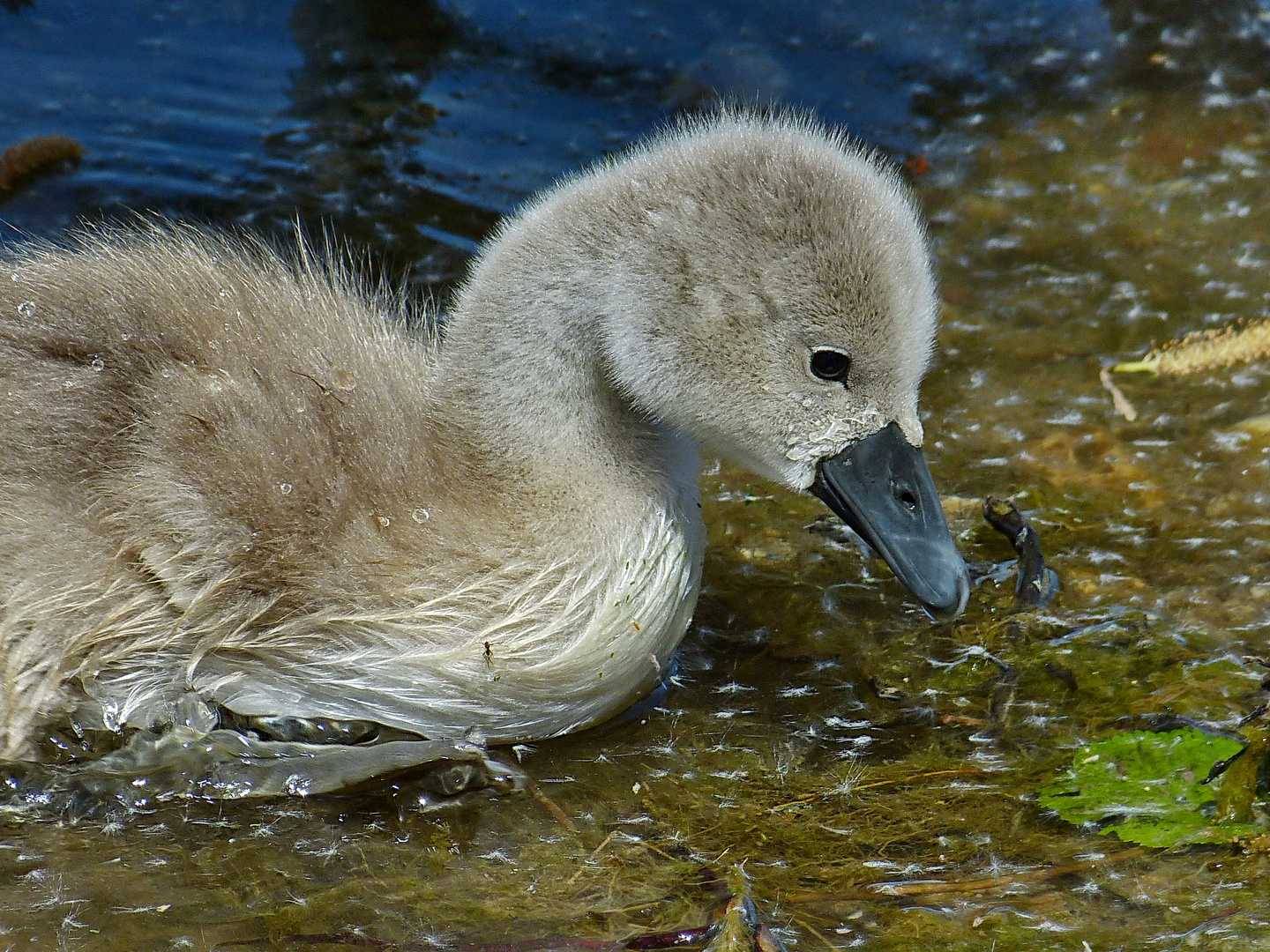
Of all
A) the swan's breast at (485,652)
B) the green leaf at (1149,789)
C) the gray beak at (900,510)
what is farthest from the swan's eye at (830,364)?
the green leaf at (1149,789)

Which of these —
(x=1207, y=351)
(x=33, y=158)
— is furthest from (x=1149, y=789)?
(x=33, y=158)

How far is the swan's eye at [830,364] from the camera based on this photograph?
3119 mm

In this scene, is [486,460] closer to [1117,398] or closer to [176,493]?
[176,493]

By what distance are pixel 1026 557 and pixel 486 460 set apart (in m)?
1.51

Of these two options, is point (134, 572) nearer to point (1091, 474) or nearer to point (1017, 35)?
point (1091, 474)

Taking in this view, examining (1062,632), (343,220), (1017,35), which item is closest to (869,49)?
(1017,35)

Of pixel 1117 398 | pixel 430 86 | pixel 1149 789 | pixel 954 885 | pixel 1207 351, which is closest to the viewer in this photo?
pixel 954 885

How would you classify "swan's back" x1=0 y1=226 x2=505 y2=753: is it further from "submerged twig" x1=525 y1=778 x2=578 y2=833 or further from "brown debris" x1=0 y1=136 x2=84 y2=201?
"brown debris" x1=0 y1=136 x2=84 y2=201

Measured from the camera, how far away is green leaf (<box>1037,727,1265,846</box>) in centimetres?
285

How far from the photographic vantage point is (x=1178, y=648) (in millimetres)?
3551

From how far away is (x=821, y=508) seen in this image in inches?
171

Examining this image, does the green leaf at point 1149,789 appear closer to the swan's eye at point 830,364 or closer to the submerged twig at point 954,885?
the submerged twig at point 954,885

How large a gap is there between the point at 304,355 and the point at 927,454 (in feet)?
6.59

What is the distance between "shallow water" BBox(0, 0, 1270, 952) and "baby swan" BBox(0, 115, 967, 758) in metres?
0.30
